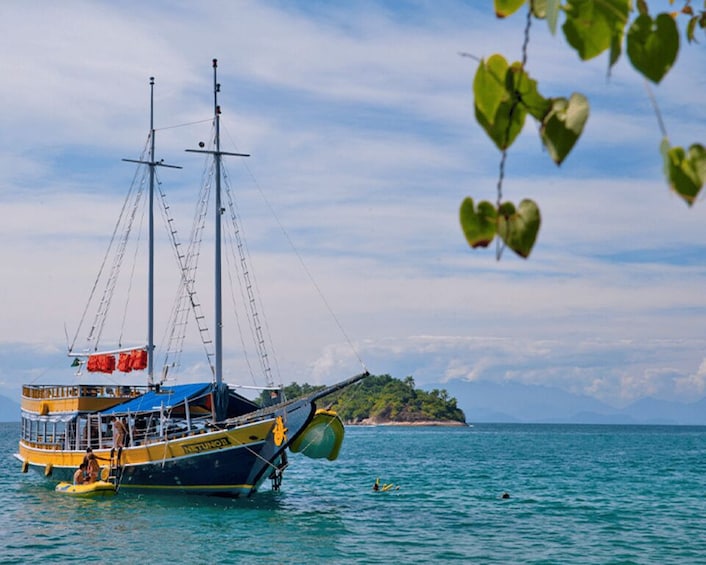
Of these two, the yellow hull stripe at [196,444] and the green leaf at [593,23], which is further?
the yellow hull stripe at [196,444]

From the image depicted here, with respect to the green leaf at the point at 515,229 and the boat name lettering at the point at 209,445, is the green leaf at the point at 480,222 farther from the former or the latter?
the boat name lettering at the point at 209,445

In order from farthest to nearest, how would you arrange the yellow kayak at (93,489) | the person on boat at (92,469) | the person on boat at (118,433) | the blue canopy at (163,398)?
the person on boat at (92,469) → the person on boat at (118,433) → the blue canopy at (163,398) → the yellow kayak at (93,489)

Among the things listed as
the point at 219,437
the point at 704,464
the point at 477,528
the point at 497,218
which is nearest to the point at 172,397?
the point at 219,437

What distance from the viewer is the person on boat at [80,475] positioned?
37.1m

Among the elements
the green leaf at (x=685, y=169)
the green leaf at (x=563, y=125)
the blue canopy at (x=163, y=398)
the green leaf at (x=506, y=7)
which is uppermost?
the green leaf at (x=506, y=7)

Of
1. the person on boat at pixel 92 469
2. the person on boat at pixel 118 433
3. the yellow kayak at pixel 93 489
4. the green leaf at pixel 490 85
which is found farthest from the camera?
the person on boat at pixel 92 469

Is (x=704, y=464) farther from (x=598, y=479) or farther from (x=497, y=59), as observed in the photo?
(x=497, y=59)

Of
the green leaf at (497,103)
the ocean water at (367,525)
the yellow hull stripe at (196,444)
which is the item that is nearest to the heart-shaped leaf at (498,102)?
the green leaf at (497,103)

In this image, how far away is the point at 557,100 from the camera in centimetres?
213

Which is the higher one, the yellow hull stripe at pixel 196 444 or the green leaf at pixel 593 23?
the green leaf at pixel 593 23

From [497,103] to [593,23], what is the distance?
0.88 feet

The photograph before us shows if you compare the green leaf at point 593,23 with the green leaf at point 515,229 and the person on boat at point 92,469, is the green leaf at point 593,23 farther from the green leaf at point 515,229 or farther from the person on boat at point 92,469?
the person on boat at point 92,469

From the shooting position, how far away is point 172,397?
36.5 metres

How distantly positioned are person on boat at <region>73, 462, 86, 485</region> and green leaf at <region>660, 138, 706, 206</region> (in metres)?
37.5
